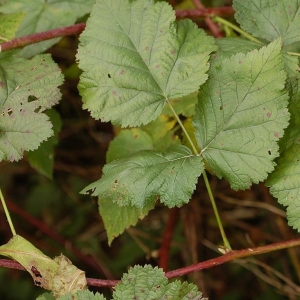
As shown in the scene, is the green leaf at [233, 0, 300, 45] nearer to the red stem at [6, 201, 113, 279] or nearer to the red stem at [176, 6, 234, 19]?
the red stem at [176, 6, 234, 19]

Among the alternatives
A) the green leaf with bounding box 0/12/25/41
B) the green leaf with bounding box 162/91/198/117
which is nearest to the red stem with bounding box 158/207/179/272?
the green leaf with bounding box 162/91/198/117

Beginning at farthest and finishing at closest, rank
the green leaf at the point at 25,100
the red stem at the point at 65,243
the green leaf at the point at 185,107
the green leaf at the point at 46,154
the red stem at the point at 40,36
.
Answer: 1. the red stem at the point at 65,243
2. the green leaf at the point at 46,154
3. the green leaf at the point at 185,107
4. the red stem at the point at 40,36
5. the green leaf at the point at 25,100

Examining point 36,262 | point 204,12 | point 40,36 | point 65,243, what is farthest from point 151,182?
point 65,243

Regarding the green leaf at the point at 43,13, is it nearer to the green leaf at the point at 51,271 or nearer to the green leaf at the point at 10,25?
the green leaf at the point at 10,25

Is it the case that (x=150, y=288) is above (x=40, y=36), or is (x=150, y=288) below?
below

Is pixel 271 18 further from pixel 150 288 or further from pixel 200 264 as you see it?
pixel 150 288

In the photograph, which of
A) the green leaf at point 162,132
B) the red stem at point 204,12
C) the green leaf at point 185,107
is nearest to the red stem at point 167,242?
the green leaf at point 162,132

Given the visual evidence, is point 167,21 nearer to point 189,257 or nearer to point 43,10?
point 43,10

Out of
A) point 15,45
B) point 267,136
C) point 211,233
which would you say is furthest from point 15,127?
point 211,233
